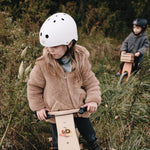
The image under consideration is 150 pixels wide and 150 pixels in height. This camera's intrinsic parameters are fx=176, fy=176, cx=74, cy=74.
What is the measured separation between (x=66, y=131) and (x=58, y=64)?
2.07ft

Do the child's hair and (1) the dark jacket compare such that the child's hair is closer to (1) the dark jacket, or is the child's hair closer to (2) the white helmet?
(2) the white helmet

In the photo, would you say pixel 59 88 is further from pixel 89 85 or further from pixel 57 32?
pixel 57 32

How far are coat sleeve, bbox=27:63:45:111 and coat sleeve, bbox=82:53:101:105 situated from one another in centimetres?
45

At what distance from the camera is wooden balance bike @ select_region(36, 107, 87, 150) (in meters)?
1.58

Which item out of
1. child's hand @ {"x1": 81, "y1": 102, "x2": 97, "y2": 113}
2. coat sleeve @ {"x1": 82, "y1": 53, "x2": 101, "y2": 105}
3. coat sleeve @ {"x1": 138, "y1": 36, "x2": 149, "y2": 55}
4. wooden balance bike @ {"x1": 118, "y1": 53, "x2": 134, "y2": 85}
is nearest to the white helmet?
coat sleeve @ {"x1": 82, "y1": 53, "x2": 101, "y2": 105}

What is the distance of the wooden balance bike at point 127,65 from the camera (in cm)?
378

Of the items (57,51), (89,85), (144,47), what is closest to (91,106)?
(89,85)

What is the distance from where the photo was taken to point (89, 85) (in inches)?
75.4

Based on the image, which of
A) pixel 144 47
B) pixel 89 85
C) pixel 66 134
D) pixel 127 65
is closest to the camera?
pixel 66 134

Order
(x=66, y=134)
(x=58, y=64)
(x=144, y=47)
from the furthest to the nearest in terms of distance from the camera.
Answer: (x=144, y=47), (x=58, y=64), (x=66, y=134)

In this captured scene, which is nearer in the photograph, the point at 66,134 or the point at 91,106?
the point at 66,134

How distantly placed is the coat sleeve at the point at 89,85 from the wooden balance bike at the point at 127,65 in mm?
2048

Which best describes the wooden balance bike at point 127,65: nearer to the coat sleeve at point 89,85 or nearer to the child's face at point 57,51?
the coat sleeve at point 89,85

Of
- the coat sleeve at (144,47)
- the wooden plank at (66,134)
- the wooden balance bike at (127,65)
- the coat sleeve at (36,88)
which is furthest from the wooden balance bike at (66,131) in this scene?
the coat sleeve at (144,47)
